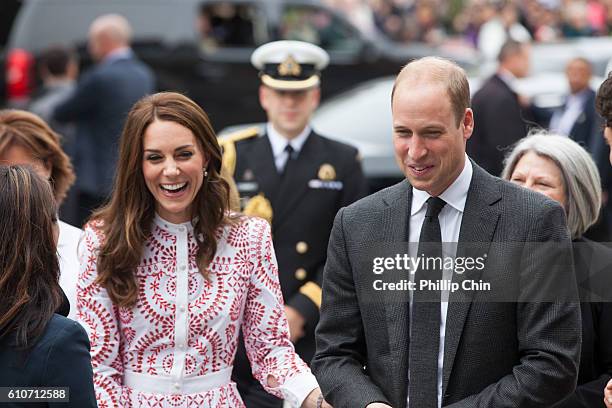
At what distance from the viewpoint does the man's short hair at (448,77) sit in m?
3.54

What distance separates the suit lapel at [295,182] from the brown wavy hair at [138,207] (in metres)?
1.44

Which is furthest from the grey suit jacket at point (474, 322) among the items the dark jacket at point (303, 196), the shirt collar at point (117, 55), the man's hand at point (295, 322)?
the shirt collar at point (117, 55)

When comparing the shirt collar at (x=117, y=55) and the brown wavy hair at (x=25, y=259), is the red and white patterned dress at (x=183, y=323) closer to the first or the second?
the brown wavy hair at (x=25, y=259)

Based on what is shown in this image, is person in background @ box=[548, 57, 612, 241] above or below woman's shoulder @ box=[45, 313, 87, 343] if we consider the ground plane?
above

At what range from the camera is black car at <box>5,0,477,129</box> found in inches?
541

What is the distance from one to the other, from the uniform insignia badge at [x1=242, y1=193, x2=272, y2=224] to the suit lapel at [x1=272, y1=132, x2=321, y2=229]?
0.03 metres

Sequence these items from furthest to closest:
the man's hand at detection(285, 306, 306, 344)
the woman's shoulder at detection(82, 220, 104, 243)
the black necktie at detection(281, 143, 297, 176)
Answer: the black necktie at detection(281, 143, 297, 176) < the man's hand at detection(285, 306, 306, 344) < the woman's shoulder at detection(82, 220, 104, 243)

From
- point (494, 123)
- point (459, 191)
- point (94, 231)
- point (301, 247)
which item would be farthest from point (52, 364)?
point (494, 123)

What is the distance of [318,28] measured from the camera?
14531mm

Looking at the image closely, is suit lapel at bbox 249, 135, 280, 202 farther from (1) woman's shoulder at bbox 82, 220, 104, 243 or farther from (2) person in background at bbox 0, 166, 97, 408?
(2) person in background at bbox 0, 166, 97, 408

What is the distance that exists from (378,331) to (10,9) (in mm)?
11496

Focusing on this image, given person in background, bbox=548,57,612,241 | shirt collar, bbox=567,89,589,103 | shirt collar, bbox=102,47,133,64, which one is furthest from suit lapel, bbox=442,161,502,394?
shirt collar, bbox=102,47,133,64

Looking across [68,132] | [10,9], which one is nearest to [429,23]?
[10,9]

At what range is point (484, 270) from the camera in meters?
3.51
